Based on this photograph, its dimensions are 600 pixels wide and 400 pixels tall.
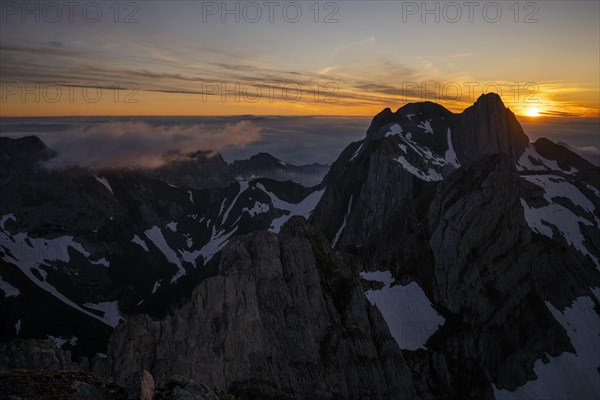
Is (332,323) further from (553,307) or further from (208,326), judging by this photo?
(553,307)

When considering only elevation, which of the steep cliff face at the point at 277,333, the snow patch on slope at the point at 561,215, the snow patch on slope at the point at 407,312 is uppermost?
the snow patch on slope at the point at 561,215

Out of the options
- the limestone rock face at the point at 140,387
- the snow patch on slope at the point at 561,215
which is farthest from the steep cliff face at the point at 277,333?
the snow patch on slope at the point at 561,215

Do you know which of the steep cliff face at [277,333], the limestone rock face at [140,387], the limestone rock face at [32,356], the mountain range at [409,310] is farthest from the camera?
the mountain range at [409,310]

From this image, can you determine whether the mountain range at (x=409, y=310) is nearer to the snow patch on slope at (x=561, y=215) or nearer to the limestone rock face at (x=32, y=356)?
the limestone rock face at (x=32, y=356)

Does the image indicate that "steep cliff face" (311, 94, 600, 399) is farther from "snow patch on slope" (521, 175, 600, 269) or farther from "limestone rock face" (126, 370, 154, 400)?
"limestone rock face" (126, 370, 154, 400)

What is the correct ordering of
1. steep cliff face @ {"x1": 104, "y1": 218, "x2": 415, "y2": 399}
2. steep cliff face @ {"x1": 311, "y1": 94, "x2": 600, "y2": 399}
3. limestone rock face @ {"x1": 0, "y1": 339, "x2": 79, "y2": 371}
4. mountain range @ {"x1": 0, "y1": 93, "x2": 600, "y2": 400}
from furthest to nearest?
steep cliff face @ {"x1": 311, "y1": 94, "x2": 600, "y2": 399} < mountain range @ {"x1": 0, "y1": 93, "x2": 600, "y2": 400} < steep cliff face @ {"x1": 104, "y1": 218, "x2": 415, "y2": 399} < limestone rock face @ {"x1": 0, "y1": 339, "x2": 79, "y2": 371}

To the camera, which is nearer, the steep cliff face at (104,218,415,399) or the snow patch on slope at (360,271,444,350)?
the steep cliff face at (104,218,415,399)

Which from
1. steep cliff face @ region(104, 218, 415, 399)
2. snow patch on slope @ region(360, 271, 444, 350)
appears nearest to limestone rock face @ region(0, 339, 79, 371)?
steep cliff face @ region(104, 218, 415, 399)

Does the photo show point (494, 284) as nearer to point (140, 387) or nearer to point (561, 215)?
point (561, 215)
